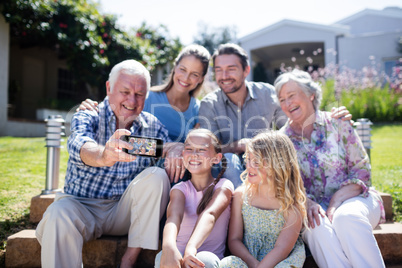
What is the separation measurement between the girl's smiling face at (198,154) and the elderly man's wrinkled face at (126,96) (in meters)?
0.48

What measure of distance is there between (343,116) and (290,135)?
43cm

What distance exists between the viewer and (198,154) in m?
2.21

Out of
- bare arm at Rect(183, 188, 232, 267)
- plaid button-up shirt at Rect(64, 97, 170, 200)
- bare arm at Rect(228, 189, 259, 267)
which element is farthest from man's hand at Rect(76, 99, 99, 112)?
bare arm at Rect(228, 189, 259, 267)


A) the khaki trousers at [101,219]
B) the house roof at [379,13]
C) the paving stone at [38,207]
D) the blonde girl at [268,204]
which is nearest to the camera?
the khaki trousers at [101,219]

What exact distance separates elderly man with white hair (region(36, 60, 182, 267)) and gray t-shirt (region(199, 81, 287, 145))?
2.31 ft

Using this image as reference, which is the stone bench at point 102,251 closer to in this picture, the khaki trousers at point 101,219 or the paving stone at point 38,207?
the khaki trousers at point 101,219

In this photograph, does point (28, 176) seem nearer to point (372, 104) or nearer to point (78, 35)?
point (78, 35)

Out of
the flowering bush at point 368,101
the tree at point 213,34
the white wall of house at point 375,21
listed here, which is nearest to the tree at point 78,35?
the flowering bush at point 368,101

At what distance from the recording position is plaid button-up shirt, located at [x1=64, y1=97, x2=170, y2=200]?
6.89 feet

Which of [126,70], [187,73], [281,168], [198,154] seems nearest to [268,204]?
[281,168]

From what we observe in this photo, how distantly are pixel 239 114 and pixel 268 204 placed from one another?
4.00 feet

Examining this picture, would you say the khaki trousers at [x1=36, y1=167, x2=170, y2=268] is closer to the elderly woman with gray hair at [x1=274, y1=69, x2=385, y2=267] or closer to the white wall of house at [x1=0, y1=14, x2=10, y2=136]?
the elderly woman with gray hair at [x1=274, y1=69, x2=385, y2=267]

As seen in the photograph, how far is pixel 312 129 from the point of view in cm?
249

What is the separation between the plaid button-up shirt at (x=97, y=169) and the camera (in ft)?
6.89
